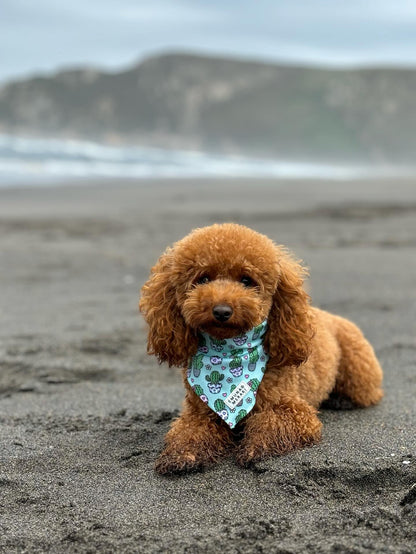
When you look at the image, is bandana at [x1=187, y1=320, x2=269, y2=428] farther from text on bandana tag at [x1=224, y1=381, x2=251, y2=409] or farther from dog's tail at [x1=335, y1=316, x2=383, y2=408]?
dog's tail at [x1=335, y1=316, x2=383, y2=408]

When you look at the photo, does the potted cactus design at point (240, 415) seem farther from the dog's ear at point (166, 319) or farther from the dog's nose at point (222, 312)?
the dog's nose at point (222, 312)

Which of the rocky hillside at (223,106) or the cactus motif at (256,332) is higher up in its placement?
the rocky hillside at (223,106)

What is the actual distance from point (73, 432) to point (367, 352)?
1648mm

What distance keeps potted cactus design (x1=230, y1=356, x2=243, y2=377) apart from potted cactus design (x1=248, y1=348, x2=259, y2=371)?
4 centimetres

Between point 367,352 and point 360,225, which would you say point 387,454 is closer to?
point 367,352

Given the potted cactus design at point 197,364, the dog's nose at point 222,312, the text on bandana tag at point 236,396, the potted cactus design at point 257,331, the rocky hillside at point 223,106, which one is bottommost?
the text on bandana tag at point 236,396

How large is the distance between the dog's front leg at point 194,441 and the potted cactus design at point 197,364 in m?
0.11

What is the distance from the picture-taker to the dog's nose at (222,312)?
2.65m

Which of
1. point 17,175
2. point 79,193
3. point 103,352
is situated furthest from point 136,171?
point 103,352

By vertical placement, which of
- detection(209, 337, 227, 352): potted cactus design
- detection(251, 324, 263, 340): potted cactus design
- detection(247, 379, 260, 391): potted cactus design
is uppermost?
detection(251, 324, 263, 340): potted cactus design

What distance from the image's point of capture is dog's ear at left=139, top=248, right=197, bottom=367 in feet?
9.80

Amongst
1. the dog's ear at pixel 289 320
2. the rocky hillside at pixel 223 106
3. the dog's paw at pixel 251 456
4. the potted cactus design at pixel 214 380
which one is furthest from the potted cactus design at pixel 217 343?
the rocky hillside at pixel 223 106

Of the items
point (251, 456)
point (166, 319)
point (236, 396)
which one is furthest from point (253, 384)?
point (166, 319)

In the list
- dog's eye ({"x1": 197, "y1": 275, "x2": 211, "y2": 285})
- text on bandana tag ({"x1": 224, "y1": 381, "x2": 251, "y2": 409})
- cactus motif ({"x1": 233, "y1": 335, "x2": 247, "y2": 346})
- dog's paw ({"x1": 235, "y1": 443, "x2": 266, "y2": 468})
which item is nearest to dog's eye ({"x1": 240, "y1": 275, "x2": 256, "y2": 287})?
dog's eye ({"x1": 197, "y1": 275, "x2": 211, "y2": 285})
